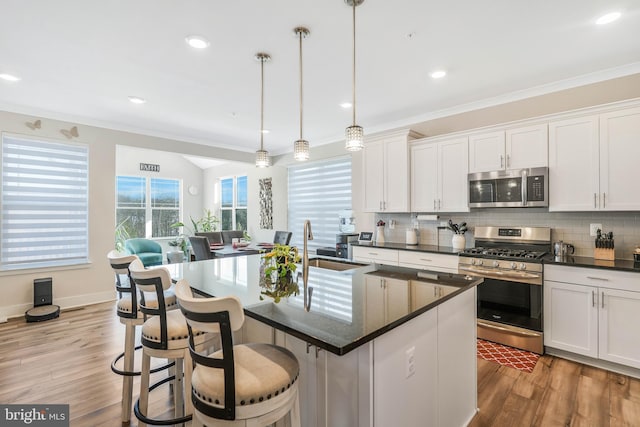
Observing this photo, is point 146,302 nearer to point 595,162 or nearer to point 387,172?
point 387,172

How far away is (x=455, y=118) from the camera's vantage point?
161 inches

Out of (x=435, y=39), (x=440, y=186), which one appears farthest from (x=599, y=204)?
(x=435, y=39)

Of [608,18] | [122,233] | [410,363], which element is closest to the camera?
[410,363]

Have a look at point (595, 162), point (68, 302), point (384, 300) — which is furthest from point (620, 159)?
point (68, 302)

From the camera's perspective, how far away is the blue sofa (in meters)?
6.14

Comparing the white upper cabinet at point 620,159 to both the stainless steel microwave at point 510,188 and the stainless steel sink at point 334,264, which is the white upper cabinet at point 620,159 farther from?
the stainless steel sink at point 334,264

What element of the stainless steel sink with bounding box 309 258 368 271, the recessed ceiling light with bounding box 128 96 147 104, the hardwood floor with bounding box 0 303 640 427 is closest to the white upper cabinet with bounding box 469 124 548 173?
the hardwood floor with bounding box 0 303 640 427

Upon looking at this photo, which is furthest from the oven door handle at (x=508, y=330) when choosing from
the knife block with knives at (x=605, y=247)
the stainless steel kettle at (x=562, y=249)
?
the knife block with knives at (x=605, y=247)

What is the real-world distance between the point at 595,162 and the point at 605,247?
81 centimetres

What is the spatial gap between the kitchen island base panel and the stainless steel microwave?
6.27ft

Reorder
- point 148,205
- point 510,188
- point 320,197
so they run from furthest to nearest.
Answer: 1. point 148,205
2. point 320,197
3. point 510,188

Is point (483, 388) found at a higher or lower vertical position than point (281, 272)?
lower

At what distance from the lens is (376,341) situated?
1.23m

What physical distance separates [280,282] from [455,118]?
11.1ft
